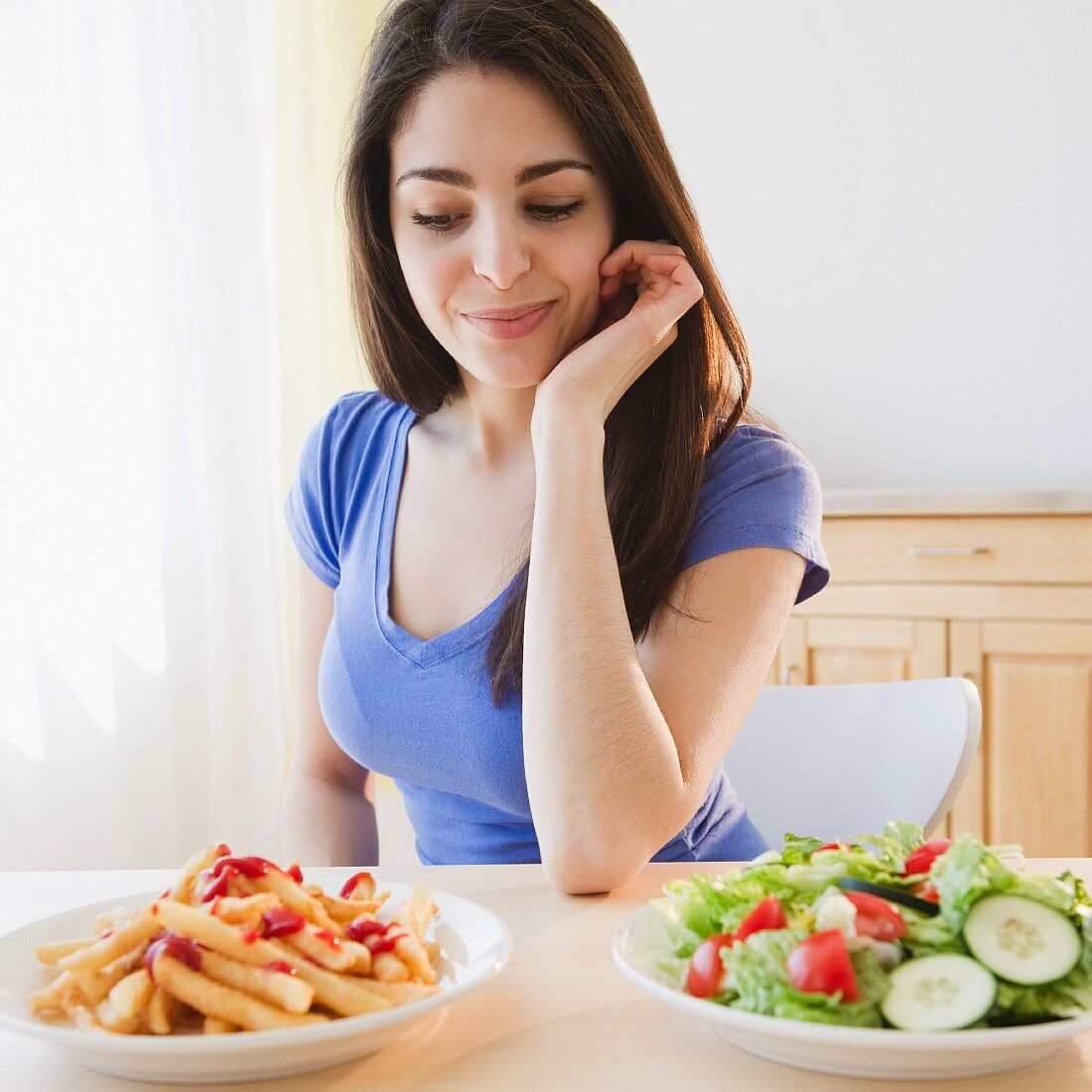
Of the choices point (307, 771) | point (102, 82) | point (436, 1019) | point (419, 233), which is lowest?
point (307, 771)

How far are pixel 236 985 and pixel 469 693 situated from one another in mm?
641

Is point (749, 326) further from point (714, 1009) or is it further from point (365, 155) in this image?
point (714, 1009)

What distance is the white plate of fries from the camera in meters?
0.62

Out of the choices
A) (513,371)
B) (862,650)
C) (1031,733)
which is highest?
(513,371)

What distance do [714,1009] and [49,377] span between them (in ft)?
5.99

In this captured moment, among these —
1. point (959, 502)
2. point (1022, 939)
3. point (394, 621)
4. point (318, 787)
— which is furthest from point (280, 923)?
point (959, 502)

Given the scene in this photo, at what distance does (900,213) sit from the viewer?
3.53 m

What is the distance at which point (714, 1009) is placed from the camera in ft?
1.99

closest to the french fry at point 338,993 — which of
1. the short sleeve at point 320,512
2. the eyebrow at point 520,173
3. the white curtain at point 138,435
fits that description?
the eyebrow at point 520,173

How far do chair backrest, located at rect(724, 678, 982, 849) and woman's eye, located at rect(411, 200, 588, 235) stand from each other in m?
0.64

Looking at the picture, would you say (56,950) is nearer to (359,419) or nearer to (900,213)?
(359,419)

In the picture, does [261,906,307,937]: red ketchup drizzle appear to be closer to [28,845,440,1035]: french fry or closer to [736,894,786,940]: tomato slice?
[28,845,440,1035]: french fry

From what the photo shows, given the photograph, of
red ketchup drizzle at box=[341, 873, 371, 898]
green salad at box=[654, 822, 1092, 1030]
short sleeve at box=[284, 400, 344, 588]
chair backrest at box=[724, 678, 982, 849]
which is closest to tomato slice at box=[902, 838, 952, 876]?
green salad at box=[654, 822, 1092, 1030]

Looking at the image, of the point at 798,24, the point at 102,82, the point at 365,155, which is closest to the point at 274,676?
the point at 102,82
